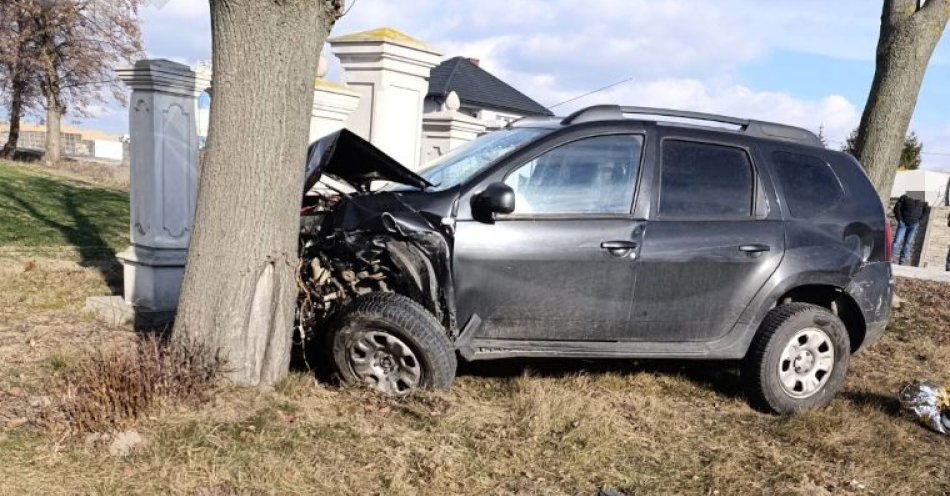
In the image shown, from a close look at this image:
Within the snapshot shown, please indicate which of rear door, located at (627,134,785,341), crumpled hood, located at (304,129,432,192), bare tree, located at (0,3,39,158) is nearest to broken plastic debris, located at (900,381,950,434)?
rear door, located at (627,134,785,341)

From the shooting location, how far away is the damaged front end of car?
491 cm

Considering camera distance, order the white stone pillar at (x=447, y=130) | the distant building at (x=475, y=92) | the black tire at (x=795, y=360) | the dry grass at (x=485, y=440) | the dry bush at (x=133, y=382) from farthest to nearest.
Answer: the distant building at (x=475, y=92)
the white stone pillar at (x=447, y=130)
the black tire at (x=795, y=360)
the dry bush at (x=133, y=382)
the dry grass at (x=485, y=440)

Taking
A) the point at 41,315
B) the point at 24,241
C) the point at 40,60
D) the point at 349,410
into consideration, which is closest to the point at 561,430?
the point at 349,410

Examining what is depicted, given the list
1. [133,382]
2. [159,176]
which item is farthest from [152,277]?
Result: [133,382]

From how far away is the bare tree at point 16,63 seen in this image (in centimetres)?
3111

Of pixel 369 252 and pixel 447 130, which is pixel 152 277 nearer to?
pixel 369 252

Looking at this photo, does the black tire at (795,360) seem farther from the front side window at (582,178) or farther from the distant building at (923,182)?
the distant building at (923,182)

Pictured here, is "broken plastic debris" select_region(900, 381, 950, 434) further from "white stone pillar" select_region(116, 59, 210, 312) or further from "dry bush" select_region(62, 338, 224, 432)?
"white stone pillar" select_region(116, 59, 210, 312)

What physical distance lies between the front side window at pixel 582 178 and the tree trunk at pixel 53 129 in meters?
31.0

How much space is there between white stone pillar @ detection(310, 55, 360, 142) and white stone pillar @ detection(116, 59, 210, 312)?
1.63 m

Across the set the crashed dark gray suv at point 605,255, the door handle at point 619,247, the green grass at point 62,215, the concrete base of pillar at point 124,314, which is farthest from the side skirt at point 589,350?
the green grass at point 62,215

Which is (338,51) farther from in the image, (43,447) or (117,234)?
(43,447)

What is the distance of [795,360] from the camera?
5379mm

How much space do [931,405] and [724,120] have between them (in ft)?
7.56
